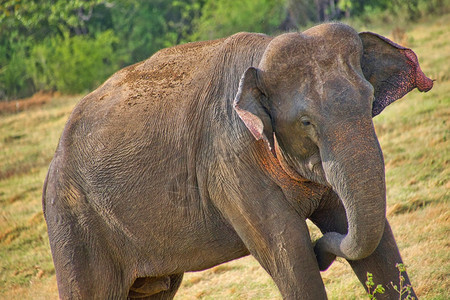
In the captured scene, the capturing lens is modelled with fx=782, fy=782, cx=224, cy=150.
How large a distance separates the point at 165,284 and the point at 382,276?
6.08 feet

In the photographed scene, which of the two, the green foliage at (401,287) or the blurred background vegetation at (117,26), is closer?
the green foliage at (401,287)

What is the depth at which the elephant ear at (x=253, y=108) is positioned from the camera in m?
4.29

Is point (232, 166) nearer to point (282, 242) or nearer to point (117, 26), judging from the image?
point (282, 242)

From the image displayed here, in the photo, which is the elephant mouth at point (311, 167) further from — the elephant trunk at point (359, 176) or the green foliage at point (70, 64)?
the green foliage at point (70, 64)

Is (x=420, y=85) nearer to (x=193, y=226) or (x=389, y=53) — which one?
(x=389, y=53)

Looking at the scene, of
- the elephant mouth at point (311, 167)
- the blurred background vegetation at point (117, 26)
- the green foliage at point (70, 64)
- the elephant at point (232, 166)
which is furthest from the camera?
the green foliage at point (70, 64)

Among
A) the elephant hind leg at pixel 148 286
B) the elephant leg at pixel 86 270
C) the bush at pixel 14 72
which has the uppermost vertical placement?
the elephant leg at pixel 86 270

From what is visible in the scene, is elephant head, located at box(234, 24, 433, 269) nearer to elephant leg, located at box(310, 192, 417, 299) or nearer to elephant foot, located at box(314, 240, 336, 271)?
elephant foot, located at box(314, 240, 336, 271)

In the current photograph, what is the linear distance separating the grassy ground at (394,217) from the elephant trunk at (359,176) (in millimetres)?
2294

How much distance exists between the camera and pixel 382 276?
4898 mm

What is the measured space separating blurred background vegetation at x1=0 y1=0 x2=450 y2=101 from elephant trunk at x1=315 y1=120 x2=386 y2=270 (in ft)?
73.6

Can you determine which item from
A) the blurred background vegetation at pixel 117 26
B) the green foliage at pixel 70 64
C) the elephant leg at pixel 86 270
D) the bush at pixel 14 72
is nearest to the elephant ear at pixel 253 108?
the elephant leg at pixel 86 270

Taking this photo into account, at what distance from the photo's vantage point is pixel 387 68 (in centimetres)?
481

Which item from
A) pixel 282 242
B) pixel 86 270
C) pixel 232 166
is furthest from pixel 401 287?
pixel 86 270
